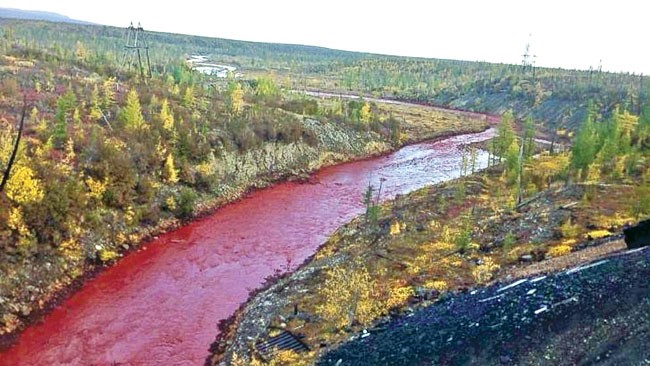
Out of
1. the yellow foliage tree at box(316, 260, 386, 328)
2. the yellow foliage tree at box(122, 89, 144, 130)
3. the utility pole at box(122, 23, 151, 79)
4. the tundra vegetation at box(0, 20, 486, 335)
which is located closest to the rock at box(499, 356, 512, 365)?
the yellow foliage tree at box(316, 260, 386, 328)

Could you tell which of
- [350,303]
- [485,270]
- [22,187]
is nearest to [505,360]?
[350,303]

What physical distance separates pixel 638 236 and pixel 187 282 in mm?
24802

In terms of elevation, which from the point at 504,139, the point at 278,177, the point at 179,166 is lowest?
the point at 278,177

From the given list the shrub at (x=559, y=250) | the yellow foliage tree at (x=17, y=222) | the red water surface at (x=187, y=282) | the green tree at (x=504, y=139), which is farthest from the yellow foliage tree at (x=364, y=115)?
the yellow foliage tree at (x=17, y=222)

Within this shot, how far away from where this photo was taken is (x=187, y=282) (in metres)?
33.9

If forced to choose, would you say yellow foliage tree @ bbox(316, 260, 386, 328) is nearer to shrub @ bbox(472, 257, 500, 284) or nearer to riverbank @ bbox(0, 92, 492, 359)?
shrub @ bbox(472, 257, 500, 284)

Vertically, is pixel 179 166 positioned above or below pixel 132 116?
below

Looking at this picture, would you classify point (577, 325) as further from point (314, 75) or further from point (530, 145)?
point (314, 75)

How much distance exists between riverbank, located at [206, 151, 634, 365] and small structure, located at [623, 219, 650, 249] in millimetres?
1512

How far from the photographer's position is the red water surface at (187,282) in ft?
85.6

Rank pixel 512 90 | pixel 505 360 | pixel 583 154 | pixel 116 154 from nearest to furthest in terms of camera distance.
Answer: pixel 505 360 → pixel 116 154 → pixel 583 154 → pixel 512 90

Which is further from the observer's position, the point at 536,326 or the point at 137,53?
the point at 137,53

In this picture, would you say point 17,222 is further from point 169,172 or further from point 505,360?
point 505,360

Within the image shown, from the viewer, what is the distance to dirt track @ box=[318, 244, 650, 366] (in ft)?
52.2
